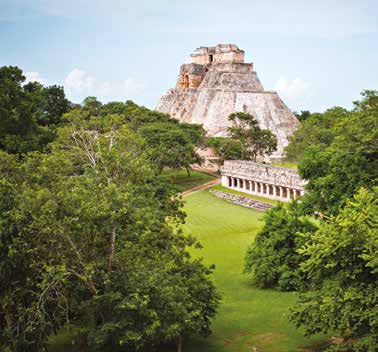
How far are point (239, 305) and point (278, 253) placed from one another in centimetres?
361

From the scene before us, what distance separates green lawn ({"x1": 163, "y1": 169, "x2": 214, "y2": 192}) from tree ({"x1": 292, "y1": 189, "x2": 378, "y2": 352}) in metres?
40.8

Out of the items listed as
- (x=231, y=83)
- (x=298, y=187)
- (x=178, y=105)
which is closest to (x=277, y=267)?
(x=298, y=187)

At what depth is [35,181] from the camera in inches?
744

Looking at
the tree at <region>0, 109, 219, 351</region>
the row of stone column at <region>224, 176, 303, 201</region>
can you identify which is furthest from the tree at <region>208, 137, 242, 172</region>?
the tree at <region>0, 109, 219, 351</region>

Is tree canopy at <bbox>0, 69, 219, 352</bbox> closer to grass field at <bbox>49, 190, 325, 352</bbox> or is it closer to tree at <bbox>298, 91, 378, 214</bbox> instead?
grass field at <bbox>49, 190, 325, 352</bbox>

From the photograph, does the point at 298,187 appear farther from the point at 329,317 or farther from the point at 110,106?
the point at 110,106

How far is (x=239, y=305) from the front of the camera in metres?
25.0

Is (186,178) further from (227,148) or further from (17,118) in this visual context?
(17,118)

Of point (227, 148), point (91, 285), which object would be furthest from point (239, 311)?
point (227, 148)

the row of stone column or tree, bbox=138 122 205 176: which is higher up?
tree, bbox=138 122 205 176

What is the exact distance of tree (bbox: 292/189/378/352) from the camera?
15977mm

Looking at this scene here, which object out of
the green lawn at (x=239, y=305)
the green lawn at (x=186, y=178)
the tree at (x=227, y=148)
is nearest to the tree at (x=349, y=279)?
the green lawn at (x=239, y=305)

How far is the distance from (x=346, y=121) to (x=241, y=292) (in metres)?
11.2

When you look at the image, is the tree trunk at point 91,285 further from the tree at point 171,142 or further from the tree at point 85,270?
the tree at point 171,142
